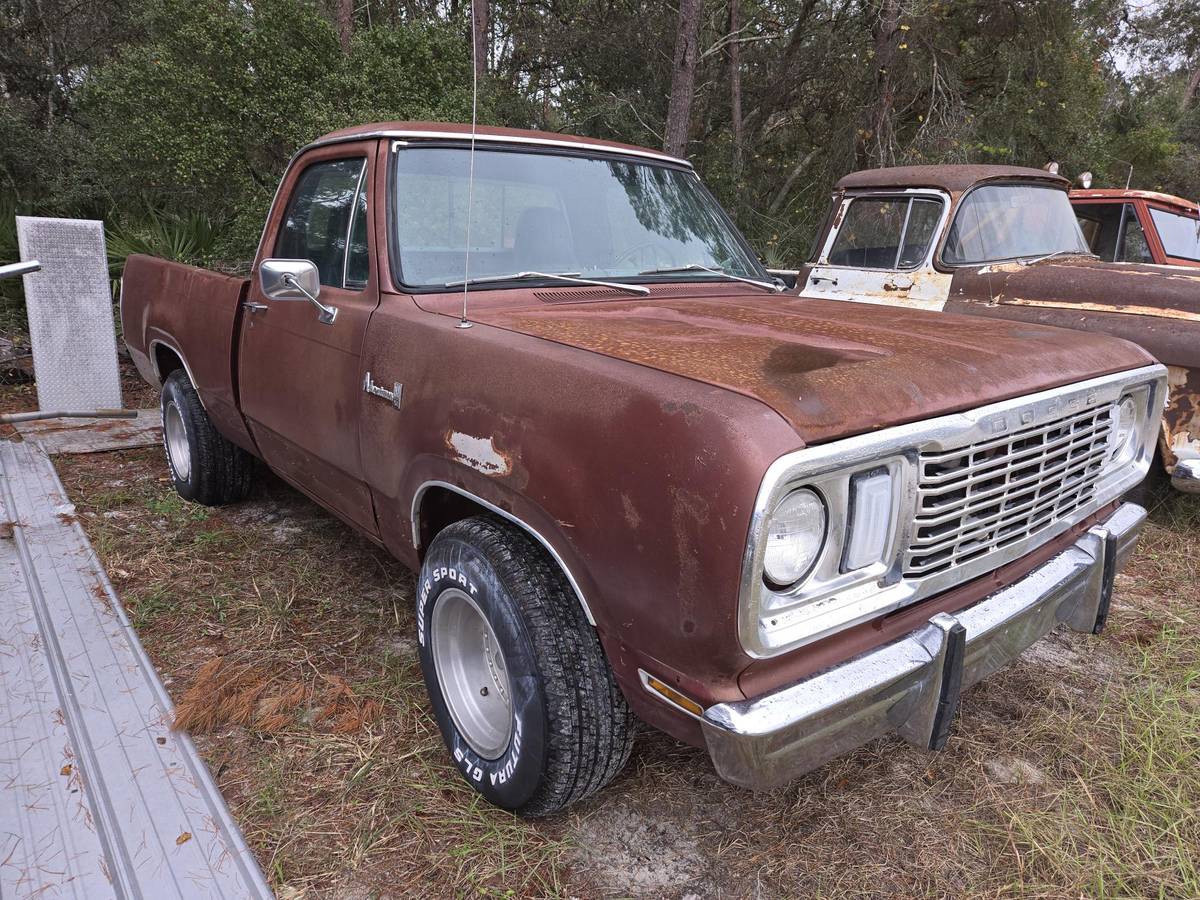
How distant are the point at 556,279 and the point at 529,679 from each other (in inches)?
52.6

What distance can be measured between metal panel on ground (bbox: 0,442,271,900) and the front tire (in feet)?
2.16

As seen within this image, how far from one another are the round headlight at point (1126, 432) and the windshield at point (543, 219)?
144 cm

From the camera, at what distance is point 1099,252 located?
260 inches

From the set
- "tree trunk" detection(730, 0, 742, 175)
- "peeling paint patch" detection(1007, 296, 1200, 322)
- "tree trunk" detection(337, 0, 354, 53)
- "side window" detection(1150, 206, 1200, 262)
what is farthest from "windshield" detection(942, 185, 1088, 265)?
"tree trunk" detection(337, 0, 354, 53)

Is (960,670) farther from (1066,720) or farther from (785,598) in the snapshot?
(1066,720)

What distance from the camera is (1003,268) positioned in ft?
15.9

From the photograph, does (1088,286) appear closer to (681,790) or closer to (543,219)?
(543,219)

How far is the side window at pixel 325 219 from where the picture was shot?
283 centimetres

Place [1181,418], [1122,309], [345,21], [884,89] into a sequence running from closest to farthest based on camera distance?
1. [1181,418]
2. [1122,309]
3. [345,21]
4. [884,89]

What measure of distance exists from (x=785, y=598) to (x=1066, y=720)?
5.66 feet

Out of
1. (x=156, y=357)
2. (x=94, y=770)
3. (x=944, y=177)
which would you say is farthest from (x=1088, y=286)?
(x=156, y=357)

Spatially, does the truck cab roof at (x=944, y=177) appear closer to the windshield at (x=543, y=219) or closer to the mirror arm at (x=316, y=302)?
the windshield at (x=543, y=219)

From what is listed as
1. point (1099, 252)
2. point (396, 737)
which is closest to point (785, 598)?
point (396, 737)

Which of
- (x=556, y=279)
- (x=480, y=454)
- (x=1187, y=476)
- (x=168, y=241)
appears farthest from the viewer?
(x=168, y=241)
